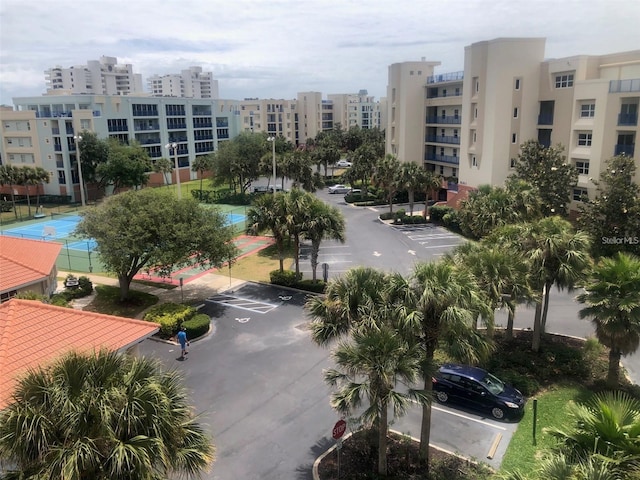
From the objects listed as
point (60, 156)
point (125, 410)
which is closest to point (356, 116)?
point (60, 156)

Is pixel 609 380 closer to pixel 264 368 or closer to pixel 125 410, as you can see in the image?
pixel 264 368

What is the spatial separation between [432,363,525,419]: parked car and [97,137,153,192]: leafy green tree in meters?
54.0

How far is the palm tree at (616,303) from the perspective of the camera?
16.9 meters

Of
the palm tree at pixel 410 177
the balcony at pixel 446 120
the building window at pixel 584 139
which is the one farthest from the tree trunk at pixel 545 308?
the balcony at pixel 446 120

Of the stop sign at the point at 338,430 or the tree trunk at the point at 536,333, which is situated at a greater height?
the stop sign at the point at 338,430

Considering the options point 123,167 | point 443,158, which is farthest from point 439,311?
point 123,167

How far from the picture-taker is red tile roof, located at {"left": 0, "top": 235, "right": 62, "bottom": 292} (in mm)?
23750

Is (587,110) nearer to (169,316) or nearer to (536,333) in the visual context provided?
(536,333)

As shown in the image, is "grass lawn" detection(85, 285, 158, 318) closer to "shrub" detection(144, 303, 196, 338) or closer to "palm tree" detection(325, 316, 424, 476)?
"shrub" detection(144, 303, 196, 338)

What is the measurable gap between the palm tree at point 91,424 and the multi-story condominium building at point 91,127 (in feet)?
162

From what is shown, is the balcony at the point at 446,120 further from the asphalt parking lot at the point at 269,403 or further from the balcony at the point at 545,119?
the asphalt parking lot at the point at 269,403

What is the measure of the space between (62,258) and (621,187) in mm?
38807

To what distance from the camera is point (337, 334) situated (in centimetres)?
1462

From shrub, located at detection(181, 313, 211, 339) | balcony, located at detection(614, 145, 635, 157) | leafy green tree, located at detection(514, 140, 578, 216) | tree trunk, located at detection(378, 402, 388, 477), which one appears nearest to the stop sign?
tree trunk, located at detection(378, 402, 388, 477)
